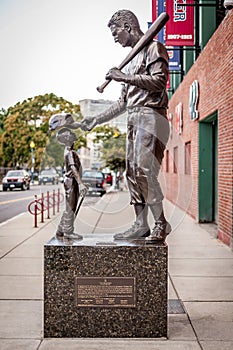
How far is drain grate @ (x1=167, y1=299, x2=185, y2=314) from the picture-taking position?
19.5 feet

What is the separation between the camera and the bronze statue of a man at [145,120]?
17.0ft

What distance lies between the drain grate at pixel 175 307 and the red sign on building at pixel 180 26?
937 cm

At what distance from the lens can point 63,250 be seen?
16.5 feet

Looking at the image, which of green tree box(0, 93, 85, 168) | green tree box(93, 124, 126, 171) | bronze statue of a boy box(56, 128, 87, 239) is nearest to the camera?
bronze statue of a boy box(56, 128, 87, 239)

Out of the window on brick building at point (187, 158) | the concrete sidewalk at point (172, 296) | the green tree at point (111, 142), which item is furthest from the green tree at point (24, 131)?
the green tree at point (111, 142)

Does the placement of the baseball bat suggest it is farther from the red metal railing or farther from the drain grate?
the red metal railing

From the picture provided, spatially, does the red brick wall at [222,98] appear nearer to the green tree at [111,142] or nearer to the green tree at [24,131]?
the green tree at [111,142]

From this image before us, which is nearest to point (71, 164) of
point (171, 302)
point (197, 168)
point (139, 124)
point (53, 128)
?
point (53, 128)

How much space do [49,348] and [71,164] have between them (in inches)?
75.9

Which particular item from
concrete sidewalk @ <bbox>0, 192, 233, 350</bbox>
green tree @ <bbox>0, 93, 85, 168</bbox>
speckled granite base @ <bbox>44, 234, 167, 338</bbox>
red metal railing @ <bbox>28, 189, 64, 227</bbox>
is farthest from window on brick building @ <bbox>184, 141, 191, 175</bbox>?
green tree @ <bbox>0, 93, 85, 168</bbox>

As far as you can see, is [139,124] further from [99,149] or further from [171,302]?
[171,302]

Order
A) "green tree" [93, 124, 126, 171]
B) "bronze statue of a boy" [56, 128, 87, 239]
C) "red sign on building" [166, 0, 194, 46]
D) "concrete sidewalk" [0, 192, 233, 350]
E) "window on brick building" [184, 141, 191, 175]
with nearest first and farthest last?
"concrete sidewalk" [0, 192, 233, 350] → "bronze statue of a boy" [56, 128, 87, 239] → "green tree" [93, 124, 126, 171] → "red sign on building" [166, 0, 194, 46] → "window on brick building" [184, 141, 191, 175]

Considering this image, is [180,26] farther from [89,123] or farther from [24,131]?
[24,131]

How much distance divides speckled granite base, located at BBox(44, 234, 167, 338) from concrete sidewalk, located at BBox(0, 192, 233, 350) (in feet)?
0.38
